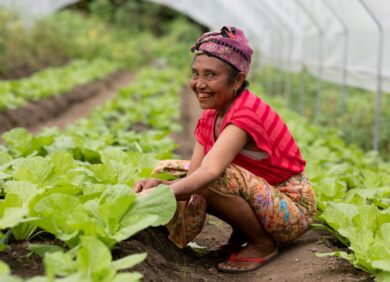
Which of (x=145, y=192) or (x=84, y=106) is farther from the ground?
(x=145, y=192)

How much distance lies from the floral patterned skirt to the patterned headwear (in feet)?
1.62

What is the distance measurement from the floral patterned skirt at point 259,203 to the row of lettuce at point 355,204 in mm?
120

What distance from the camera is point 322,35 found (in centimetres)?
954

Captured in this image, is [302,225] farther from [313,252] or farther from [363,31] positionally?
[363,31]

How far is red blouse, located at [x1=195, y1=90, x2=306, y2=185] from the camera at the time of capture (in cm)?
288

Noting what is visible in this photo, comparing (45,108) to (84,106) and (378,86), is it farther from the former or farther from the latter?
(378,86)

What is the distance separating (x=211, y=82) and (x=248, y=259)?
0.91 metres

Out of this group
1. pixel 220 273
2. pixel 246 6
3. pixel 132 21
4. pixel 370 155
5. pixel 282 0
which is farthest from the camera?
pixel 132 21

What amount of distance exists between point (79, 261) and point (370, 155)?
4217mm

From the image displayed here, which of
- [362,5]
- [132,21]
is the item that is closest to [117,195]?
[362,5]

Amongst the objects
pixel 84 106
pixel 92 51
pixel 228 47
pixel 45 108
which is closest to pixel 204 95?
pixel 228 47

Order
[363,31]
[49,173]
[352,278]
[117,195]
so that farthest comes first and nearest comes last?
1. [363,31]
2. [49,173]
3. [352,278]
4. [117,195]

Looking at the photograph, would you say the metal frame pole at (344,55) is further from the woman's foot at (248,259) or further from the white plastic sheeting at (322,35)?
the woman's foot at (248,259)

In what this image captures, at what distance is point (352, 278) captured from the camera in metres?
2.60
